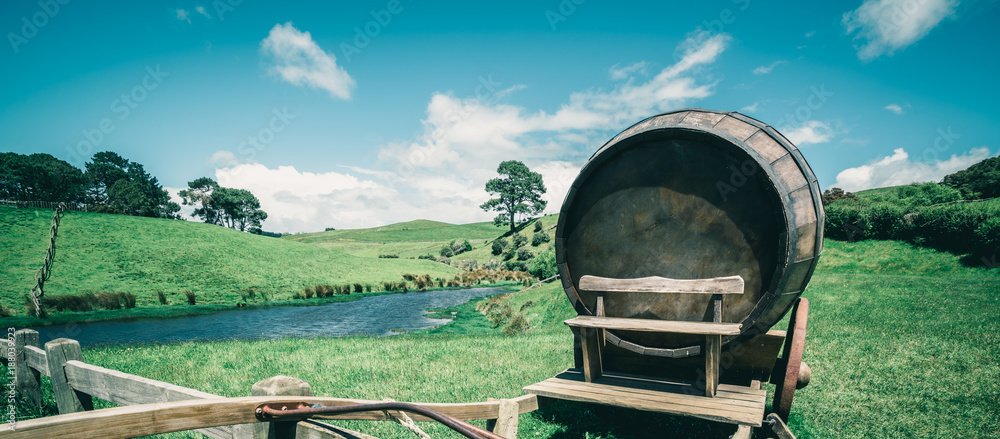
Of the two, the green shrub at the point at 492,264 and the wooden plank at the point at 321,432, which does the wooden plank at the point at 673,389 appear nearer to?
the wooden plank at the point at 321,432

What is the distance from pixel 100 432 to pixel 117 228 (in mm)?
51399

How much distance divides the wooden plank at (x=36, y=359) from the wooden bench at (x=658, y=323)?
221 inches

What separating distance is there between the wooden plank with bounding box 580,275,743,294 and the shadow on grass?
186 cm

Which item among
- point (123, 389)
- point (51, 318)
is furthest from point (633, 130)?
point (51, 318)

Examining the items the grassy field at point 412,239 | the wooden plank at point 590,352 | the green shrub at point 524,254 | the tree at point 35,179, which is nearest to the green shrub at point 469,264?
the grassy field at point 412,239

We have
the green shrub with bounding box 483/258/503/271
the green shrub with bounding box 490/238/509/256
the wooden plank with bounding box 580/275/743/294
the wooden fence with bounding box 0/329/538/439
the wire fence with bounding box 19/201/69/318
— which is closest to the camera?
the wooden fence with bounding box 0/329/538/439

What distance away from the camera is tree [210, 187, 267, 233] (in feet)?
301

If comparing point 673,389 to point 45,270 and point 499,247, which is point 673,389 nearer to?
point 45,270

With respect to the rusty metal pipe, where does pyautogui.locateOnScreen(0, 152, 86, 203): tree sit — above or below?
above

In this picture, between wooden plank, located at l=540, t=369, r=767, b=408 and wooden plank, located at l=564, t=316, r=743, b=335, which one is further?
wooden plank, located at l=540, t=369, r=767, b=408

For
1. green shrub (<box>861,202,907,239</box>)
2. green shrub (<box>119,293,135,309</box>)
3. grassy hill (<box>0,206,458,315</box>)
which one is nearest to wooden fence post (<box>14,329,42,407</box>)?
grassy hill (<box>0,206,458,315</box>)

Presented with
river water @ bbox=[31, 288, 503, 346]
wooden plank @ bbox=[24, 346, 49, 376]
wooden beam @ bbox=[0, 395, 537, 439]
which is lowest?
river water @ bbox=[31, 288, 503, 346]

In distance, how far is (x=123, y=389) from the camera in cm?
353

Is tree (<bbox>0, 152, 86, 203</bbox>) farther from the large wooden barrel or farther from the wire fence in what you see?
the large wooden barrel
